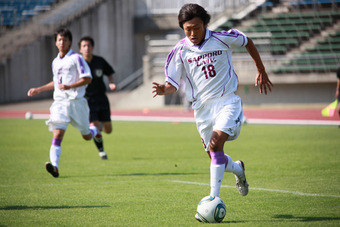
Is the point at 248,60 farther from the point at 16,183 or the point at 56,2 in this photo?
the point at 16,183

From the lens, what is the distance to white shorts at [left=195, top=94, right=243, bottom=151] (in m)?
5.92

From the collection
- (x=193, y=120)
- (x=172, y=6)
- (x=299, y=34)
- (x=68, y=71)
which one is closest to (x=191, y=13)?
(x=68, y=71)

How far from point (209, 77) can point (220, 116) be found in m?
0.47

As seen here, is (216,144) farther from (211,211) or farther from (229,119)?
(211,211)

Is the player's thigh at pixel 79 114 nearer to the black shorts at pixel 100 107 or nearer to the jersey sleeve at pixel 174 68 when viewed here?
the black shorts at pixel 100 107

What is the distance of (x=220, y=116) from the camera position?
6000 millimetres

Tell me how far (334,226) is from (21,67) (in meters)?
30.1

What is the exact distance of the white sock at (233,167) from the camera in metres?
6.12

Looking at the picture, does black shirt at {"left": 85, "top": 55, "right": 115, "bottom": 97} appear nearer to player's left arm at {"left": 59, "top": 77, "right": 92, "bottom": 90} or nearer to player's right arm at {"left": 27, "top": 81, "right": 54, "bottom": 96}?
player's right arm at {"left": 27, "top": 81, "right": 54, "bottom": 96}

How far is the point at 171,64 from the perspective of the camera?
634 cm

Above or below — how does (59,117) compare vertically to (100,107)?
above

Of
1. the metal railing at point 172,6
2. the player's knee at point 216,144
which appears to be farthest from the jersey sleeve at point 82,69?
the metal railing at point 172,6

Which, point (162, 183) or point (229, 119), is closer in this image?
point (229, 119)

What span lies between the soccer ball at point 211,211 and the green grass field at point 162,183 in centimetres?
12
